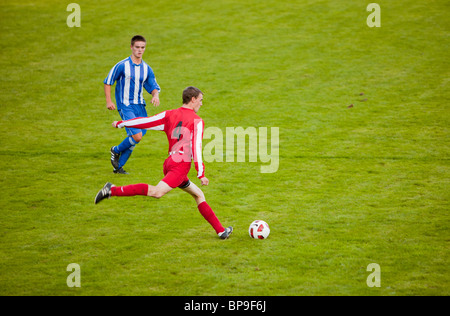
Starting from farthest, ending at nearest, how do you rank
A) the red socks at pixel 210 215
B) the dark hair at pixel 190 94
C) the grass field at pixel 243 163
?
1. the red socks at pixel 210 215
2. the dark hair at pixel 190 94
3. the grass field at pixel 243 163

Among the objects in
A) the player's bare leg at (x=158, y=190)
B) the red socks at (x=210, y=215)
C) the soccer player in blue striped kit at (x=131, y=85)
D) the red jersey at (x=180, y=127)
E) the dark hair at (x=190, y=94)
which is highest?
the soccer player in blue striped kit at (x=131, y=85)

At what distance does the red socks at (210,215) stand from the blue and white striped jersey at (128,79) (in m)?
3.84

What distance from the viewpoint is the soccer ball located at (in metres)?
7.20

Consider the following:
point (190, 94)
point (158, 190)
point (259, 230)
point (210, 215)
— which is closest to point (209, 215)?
point (210, 215)

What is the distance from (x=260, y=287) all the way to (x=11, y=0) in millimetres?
24295

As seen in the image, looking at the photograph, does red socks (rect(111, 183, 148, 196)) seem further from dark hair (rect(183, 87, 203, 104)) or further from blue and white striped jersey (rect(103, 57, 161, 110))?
blue and white striped jersey (rect(103, 57, 161, 110))

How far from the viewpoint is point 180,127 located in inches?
274

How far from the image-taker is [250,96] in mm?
15758

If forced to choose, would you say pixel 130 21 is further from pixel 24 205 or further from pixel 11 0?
pixel 24 205

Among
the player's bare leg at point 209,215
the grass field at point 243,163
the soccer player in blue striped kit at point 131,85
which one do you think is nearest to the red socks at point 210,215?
the player's bare leg at point 209,215

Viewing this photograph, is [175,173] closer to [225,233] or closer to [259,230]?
[225,233]

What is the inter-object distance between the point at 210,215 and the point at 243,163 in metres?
4.17

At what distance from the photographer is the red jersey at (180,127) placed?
272 inches

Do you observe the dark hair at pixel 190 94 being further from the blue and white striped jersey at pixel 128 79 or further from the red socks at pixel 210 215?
the blue and white striped jersey at pixel 128 79
